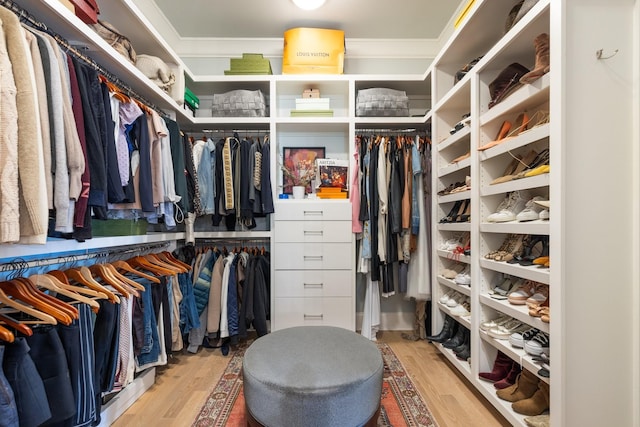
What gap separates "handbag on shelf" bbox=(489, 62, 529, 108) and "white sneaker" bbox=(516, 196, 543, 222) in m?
0.57

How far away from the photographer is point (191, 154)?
7.13ft

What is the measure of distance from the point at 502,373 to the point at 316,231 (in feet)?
4.91

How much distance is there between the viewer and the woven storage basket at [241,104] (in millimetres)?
2488

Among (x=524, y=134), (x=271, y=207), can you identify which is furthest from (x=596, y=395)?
(x=271, y=207)

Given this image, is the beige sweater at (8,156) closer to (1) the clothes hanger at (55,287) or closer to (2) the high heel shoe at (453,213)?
(1) the clothes hanger at (55,287)

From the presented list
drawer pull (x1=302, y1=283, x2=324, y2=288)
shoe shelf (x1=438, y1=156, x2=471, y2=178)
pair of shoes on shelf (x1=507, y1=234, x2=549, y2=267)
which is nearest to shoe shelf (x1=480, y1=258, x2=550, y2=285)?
pair of shoes on shelf (x1=507, y1=234, x2=549, y2=267)

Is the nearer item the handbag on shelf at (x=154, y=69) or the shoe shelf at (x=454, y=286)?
the shoe shelf at (x=454, y=286)

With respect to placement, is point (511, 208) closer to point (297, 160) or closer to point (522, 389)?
point (522, 389)

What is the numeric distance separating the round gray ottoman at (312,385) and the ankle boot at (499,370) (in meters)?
0.71

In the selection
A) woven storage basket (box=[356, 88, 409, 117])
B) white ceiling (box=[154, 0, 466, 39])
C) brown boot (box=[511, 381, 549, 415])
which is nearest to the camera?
brown boot (box=[511, 381, 549, 415])

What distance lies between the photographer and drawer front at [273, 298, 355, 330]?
7.80ft

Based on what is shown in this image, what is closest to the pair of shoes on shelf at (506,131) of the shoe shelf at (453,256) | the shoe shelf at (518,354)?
the shoe shelf at (453,256)

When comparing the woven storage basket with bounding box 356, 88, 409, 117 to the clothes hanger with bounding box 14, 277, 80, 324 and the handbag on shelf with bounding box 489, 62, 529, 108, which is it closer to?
the handbag on shelf with bounding box 489, 62, 529, 108

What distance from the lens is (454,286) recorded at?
6.36 feet
